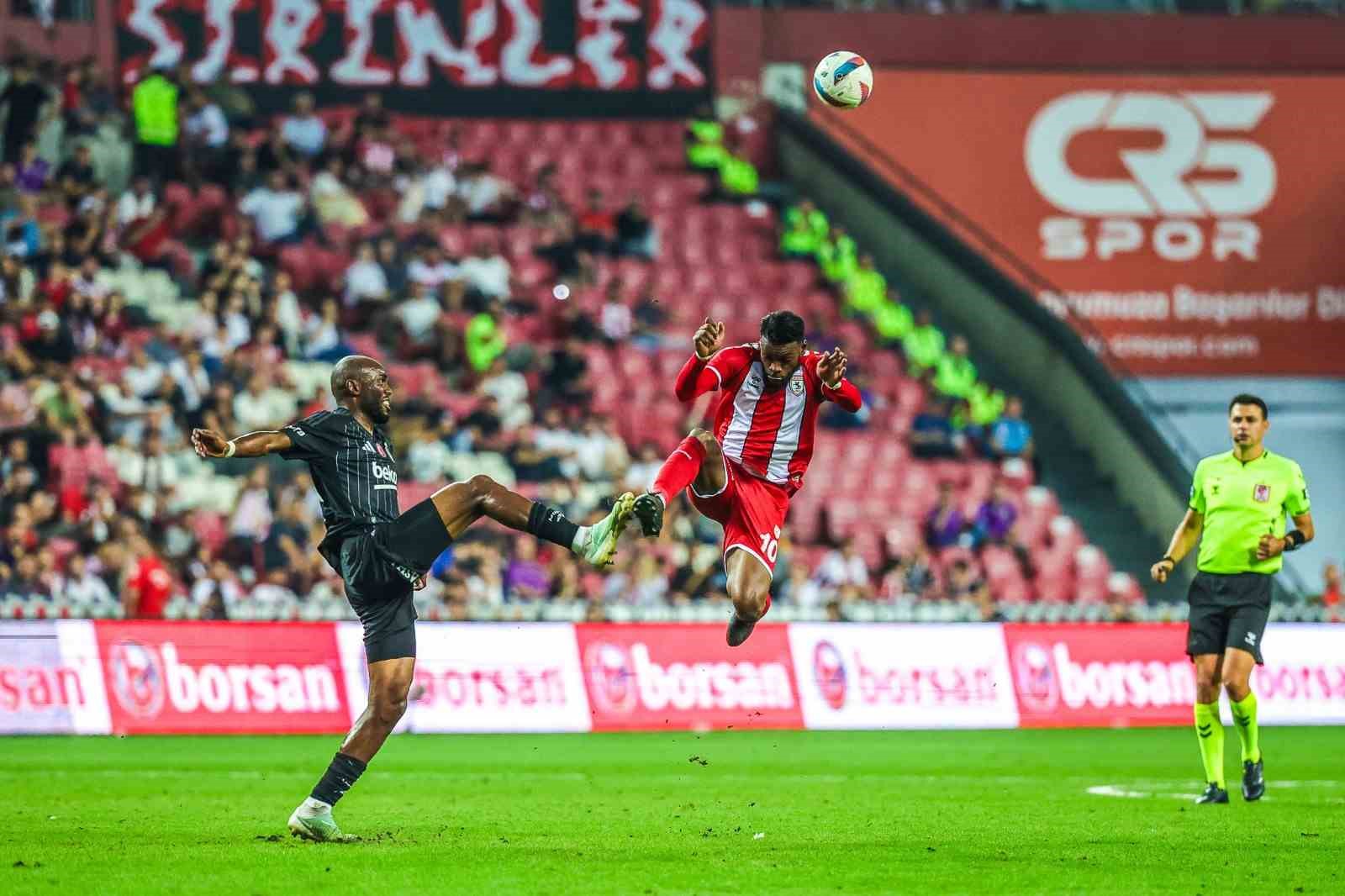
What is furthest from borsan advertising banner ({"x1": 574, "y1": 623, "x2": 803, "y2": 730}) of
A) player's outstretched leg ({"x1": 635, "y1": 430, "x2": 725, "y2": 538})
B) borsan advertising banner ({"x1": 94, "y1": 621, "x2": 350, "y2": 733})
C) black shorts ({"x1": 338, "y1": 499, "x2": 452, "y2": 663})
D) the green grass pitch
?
black shorts ({"x1": 338, "y1": 499, "x2": 452, "y2": 663})

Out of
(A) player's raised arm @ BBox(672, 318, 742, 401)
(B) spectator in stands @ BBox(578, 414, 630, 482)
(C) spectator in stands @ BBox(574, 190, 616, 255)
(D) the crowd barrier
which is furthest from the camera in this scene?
(C) spectator in stands @ BBox(574, 190, 616, 255)

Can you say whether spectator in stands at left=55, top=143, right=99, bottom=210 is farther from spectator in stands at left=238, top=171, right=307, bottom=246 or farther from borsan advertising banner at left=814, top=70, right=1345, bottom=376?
borsan advertising banner at left=814, top=70, right=1345, bottom=376

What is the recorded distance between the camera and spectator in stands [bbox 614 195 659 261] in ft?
93.2

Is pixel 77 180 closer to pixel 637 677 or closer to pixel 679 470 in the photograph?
pixel 637 677

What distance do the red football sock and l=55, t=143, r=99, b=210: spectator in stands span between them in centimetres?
1594

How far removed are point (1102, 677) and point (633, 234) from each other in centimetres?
1038

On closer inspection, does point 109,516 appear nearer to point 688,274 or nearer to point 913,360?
point 688,274

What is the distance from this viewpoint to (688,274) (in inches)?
1126

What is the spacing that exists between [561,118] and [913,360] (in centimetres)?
649

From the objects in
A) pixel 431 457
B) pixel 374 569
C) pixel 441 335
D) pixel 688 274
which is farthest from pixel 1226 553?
pixel 688 274

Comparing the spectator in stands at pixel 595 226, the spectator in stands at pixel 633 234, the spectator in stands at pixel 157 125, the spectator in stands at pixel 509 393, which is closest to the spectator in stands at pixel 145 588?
the spectator in stands at pixel 509 393

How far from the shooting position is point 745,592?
39.1 ft

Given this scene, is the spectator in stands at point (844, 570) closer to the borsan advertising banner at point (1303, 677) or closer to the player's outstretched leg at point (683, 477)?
the borsan advertising banner at point (1303, 677)

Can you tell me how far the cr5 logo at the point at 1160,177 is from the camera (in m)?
30.7
